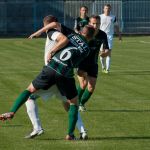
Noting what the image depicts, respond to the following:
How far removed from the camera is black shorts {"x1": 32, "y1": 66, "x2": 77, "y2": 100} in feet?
36.2

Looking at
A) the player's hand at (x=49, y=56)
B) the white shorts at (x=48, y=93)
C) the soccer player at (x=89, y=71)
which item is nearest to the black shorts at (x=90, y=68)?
the soccer player at (x=89, y=71)

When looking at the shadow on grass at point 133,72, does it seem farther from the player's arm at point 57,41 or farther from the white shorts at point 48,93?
the player's arm at point 57,41

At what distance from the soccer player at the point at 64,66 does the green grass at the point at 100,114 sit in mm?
570

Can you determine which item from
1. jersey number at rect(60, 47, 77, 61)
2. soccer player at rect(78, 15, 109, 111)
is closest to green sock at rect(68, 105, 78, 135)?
jersey number at rect(60, 47, 77, 61)

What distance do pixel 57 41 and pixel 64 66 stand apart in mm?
410

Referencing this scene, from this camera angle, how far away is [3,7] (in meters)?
53.3

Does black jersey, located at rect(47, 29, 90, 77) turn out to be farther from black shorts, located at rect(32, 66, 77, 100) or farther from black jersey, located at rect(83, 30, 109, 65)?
black jersey, located at rect(83, 30, 109, 65)

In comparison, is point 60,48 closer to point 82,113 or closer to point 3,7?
point 82,113

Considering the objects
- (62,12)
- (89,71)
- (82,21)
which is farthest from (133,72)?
(62,12)

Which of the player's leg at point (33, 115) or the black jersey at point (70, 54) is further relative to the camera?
the player's leg at point (33, 115)

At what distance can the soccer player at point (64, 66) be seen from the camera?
36.0 feet

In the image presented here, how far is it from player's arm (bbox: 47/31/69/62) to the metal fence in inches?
1617

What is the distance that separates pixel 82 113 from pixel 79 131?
2.61 m

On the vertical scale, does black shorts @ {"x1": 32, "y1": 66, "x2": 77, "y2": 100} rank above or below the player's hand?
below
